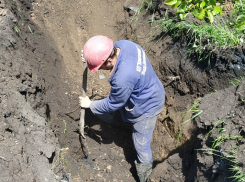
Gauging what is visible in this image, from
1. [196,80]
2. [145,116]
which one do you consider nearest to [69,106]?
[145,116]

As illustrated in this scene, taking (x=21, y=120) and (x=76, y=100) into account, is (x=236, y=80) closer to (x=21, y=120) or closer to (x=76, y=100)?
(x=76, y=100)

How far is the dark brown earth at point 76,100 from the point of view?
251cm

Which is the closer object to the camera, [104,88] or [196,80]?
[196,80]

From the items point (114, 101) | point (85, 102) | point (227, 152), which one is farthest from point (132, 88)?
point (227, 152)

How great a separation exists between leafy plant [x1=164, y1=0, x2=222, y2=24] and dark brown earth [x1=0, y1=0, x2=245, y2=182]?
417mm

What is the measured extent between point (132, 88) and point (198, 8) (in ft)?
5.84

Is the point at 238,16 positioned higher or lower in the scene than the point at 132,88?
higher

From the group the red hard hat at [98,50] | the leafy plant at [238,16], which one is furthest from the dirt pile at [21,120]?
the leafy plant at [238,16]

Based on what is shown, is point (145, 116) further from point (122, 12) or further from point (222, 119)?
point (122, 12)

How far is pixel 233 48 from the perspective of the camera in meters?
2.99

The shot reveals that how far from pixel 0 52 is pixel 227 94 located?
267 centimetres

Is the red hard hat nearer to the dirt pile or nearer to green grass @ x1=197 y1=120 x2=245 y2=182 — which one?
the dirt pile

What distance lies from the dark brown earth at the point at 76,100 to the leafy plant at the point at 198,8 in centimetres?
42

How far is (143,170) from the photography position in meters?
3.28
